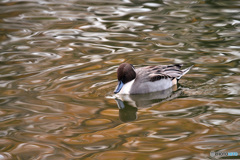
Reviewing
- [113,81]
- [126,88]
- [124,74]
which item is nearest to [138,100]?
[126,88]

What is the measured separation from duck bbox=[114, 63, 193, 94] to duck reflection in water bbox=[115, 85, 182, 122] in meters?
0.08

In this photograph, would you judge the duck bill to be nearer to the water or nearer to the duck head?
the duck head

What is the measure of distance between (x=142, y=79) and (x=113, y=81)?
723 mm

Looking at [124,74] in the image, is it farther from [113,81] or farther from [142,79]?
[113,81]

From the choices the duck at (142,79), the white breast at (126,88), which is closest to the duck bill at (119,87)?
the duck at (142,79)

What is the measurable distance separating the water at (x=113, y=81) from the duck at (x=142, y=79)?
0.18 metres

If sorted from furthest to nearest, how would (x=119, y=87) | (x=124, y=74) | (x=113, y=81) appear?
(x=113, y=81), (x=124, y=74), (x=119, y=87)

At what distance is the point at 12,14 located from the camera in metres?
13.8

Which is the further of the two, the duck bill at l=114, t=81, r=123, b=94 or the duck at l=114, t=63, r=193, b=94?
the duck at l=114, t=63, r=193, b=94

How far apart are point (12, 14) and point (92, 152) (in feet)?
30.6

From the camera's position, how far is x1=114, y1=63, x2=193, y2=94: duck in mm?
7629

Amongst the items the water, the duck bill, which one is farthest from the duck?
the water

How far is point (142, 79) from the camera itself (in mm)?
7711

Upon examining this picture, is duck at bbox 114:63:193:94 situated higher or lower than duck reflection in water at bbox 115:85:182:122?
higher
